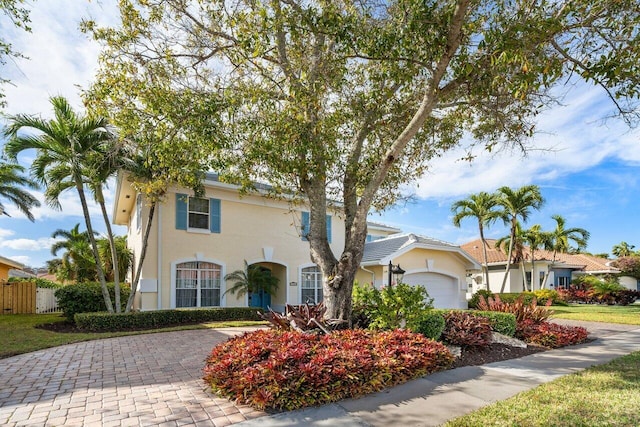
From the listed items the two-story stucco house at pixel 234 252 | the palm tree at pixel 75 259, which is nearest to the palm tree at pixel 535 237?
the two-story stucco house at pixel 234 252

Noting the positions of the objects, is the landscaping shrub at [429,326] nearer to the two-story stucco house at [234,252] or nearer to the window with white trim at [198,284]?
the two-story stucco house at [234,252]

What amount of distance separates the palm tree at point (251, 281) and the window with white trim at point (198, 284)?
1.79 feet

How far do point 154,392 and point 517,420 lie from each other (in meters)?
5.10

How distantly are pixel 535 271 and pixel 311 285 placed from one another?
73.8 ft

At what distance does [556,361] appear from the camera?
8.05m

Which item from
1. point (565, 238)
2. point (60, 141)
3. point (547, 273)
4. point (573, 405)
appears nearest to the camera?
point (573, 405)

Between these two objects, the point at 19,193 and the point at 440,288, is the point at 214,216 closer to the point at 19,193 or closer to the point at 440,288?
the point at 19,193

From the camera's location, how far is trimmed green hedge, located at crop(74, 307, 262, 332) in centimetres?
1251

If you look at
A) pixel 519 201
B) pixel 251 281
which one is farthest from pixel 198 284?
pixel 519 201

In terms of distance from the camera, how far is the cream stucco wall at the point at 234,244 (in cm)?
1455

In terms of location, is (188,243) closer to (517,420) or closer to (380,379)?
(380,379)

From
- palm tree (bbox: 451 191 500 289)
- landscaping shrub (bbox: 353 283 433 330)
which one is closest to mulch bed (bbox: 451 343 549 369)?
landscaping shrub (bbox: 353 283 433 330)

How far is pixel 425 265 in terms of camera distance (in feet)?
61.4

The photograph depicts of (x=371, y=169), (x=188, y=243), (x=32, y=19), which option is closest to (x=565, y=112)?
(x=371, y=169)
